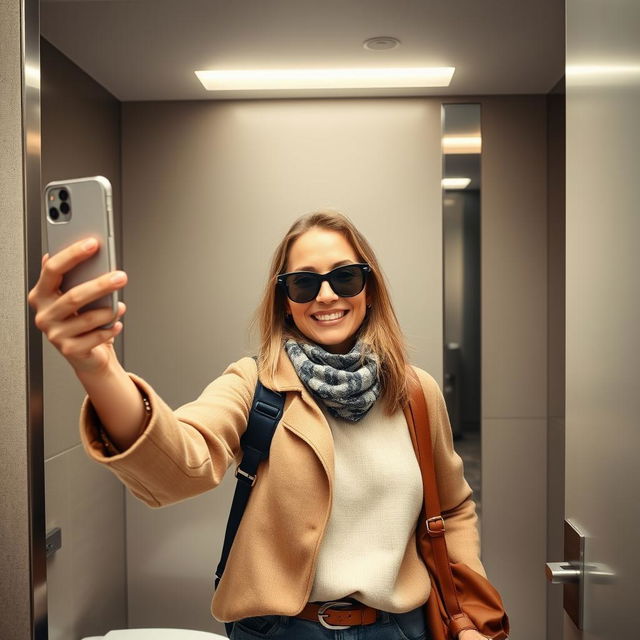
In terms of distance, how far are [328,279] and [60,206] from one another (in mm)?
653

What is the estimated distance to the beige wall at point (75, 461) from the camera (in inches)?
74.4

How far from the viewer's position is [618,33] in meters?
0.91

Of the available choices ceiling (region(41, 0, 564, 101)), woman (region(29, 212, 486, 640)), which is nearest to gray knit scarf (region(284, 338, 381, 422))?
woman (region(29, 212, 486, 640))

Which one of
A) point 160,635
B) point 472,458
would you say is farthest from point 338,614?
point 472,458

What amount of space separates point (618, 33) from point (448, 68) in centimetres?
123

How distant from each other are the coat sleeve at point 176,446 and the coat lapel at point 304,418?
86mm

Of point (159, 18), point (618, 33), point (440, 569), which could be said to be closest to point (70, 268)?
A: point (618, 33)

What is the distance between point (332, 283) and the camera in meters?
1.33

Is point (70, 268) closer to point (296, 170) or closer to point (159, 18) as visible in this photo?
point (159, 18)

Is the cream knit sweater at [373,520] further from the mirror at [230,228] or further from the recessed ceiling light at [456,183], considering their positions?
the recessed ceiling light at [456,183]

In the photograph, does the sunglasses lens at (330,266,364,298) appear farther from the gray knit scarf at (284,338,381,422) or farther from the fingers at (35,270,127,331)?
the fingers at (35,270,127,331)

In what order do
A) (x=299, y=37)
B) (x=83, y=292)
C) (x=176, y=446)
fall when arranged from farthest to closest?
1. (x=299, y=37)
2. (x=176, y=446)
3. (x=83, y=292)

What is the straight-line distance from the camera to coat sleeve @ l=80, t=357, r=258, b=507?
2.64ft

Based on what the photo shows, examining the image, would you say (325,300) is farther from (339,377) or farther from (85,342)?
(85,342)
